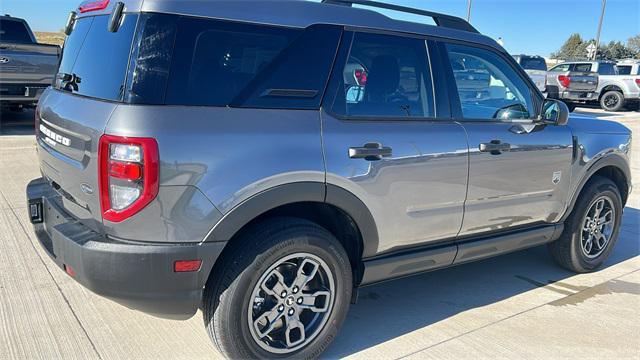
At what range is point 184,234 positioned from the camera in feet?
7.73

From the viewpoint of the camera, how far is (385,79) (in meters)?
3.10

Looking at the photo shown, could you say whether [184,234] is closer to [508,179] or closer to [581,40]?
[508,179]

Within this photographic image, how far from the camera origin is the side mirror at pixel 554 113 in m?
3.75

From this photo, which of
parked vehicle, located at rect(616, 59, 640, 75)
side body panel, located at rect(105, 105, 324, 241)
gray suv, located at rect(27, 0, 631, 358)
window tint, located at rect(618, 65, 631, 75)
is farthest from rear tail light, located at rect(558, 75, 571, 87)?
side body panel, located at rect(105, 105, 324, 241)

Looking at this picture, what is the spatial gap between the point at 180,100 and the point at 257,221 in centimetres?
70

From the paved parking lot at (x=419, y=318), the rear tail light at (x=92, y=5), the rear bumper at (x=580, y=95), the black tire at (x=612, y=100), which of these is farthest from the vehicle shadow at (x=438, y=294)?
the black tire at (x=612, y=100)

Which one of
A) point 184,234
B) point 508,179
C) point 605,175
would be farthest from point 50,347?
Result: point 605,175

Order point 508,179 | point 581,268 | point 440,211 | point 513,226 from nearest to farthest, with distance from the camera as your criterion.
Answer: point 440,211 < point 508,179 < point 513,226 < point 581,268

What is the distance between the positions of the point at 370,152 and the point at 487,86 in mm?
1358

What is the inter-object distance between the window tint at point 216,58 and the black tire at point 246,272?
0.67m

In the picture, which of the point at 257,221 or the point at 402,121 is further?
the point at 402,121

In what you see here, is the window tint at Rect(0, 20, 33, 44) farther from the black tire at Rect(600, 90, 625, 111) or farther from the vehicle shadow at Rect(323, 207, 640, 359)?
the black tire at Rect(600, 90, 625, 111)

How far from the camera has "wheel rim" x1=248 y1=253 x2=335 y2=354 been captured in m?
2.70

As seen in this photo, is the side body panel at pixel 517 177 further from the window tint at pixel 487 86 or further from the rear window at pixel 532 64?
the rear window at pixel 532 64
